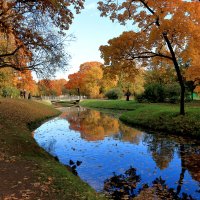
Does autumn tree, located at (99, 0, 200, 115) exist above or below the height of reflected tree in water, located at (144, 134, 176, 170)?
above

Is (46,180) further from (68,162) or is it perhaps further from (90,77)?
(90,77)

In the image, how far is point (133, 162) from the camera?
570 inches

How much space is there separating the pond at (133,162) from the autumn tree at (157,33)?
7.28 meters

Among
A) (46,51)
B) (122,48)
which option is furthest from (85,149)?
(122,48)

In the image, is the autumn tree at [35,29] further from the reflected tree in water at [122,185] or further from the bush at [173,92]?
the bush at [173,92]

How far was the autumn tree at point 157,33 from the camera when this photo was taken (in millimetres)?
21891

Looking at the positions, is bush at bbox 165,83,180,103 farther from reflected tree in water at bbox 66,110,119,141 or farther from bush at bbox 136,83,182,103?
reflected tree in water at bbox 66,110,119,141

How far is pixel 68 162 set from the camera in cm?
1452

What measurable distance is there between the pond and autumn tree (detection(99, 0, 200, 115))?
23.9 ft

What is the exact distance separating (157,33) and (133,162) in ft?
39.9

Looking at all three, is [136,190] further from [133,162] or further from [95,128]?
[95,128]

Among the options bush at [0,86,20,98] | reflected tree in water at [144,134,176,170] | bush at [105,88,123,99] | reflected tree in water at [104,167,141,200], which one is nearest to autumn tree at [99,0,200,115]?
reflected tree in water at [144,134,176,170]

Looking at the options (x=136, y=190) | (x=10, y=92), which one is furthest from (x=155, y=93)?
(x=136, y=190)

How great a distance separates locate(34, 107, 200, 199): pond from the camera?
Answer: 34.8ft
